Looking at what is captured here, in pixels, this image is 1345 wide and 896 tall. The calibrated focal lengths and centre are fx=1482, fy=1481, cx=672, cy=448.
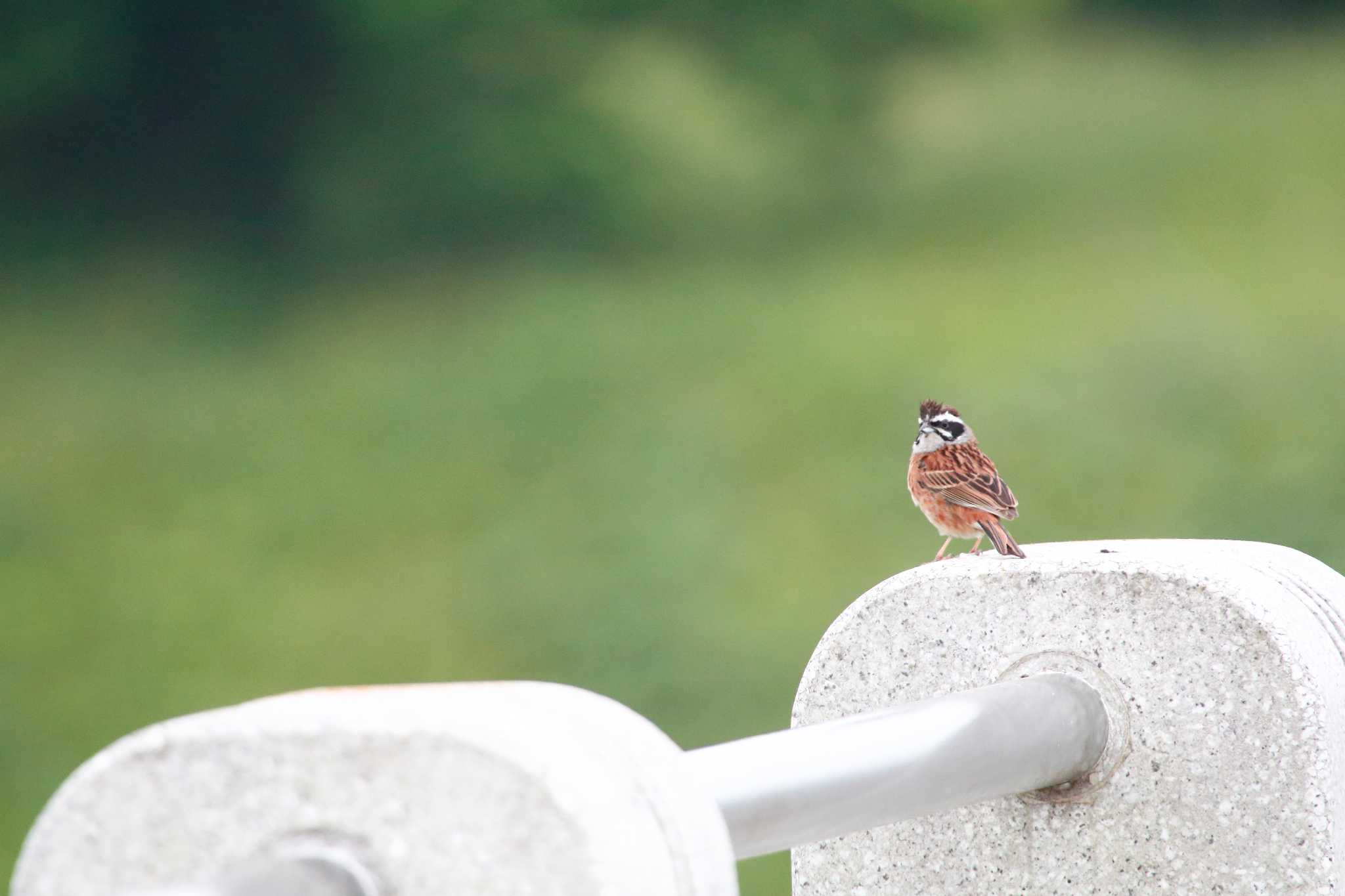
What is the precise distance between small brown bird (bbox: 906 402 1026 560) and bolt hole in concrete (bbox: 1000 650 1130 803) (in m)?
1.11

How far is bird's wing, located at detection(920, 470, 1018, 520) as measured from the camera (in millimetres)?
2068

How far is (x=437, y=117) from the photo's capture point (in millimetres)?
5383

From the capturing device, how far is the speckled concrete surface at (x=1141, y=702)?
2.54ft

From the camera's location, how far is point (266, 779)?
1.44ft

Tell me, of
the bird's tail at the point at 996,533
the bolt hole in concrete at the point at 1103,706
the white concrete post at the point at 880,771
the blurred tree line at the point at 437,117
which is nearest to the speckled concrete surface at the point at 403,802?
the white concrete post at the point at 880,771

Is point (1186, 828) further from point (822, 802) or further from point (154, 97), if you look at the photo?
point (154, 97)

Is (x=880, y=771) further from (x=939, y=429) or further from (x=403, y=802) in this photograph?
(x=939, y=429)

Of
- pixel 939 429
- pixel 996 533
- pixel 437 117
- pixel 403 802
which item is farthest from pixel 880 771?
pixel 437 117

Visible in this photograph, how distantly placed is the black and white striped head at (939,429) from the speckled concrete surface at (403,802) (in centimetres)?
183

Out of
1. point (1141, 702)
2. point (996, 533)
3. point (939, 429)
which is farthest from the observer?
point (939, 429)

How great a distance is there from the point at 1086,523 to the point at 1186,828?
423 centimetres

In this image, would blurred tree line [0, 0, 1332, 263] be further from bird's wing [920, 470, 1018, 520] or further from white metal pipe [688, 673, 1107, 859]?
white metal pipe [688, 673, 1107, 859]

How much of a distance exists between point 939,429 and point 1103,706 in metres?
1.46

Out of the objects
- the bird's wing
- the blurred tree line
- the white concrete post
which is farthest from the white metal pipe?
the blurred tree line
